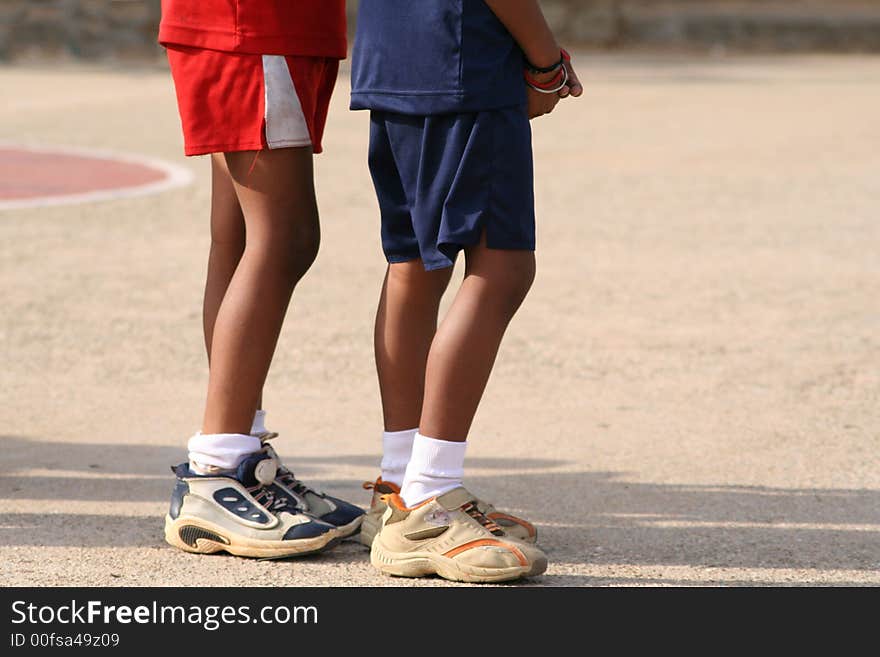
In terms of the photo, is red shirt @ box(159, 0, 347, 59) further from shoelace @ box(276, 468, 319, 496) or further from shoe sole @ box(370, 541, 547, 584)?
shoe sole @ box(370, 541, 547, 584)

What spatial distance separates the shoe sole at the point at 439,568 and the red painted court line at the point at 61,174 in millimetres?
6686

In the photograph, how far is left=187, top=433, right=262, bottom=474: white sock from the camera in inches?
133

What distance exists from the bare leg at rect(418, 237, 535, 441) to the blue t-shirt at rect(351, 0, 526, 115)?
31 cm

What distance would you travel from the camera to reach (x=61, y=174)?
1059cm

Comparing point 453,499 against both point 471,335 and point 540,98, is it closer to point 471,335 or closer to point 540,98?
point 471,335

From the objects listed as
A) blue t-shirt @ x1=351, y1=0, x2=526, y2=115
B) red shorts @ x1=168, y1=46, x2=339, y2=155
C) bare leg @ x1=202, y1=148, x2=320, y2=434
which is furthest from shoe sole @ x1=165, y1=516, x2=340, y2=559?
blue t-shirt @ x1=351, y1=0, x2=526, y2=115

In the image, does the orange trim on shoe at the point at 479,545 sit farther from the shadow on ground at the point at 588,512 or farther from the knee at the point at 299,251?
the knee at the point at 299,251

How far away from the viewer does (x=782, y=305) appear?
644 cm

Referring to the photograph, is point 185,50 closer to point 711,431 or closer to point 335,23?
point 335,23

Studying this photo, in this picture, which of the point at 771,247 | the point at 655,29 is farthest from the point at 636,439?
the point at 655,29

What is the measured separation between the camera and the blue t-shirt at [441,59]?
3.06 metres

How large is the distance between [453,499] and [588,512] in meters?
0.61

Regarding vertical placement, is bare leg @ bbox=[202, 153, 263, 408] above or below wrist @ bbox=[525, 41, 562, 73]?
below

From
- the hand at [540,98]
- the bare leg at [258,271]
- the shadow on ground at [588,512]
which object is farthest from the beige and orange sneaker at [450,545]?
the hand at [540,98]
